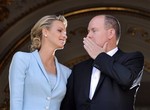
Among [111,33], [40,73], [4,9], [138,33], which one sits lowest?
[40,73]

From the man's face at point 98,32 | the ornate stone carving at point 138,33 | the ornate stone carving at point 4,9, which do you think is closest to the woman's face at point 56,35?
the man's face at point 98,32

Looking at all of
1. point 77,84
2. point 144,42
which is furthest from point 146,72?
point 77,84

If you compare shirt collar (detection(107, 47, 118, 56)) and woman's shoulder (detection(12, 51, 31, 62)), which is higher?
woman's shoulder (detection(12, 51, 31, 62))

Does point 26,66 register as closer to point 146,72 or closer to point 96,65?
point 96,65

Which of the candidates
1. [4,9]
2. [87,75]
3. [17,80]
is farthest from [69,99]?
[4,9]

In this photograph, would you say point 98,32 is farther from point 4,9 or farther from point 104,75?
point 4,9

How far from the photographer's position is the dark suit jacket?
1.89 meters

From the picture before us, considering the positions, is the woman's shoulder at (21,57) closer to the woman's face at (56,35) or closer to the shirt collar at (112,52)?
the woman's face at (56,35)

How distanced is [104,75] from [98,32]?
19 cm

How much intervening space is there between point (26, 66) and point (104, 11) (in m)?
2.44

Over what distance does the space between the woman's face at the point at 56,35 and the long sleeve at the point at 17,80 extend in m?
0.12

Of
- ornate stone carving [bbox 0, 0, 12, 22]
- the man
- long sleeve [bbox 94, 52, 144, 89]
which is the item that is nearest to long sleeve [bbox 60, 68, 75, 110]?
the man

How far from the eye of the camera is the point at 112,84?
193 centimetres

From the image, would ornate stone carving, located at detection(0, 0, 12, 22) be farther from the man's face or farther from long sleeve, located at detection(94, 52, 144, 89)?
long sleeve, located at detection(94, 52, 144, 89)
